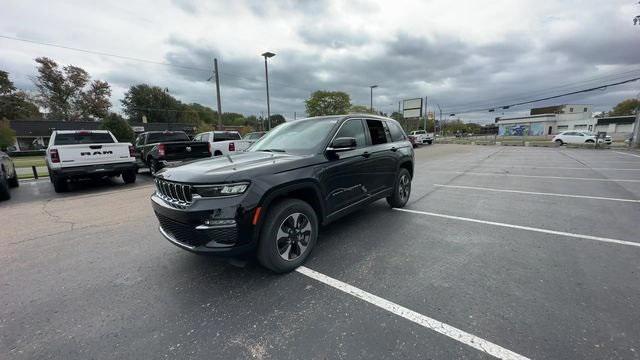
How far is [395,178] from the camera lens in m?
5.12

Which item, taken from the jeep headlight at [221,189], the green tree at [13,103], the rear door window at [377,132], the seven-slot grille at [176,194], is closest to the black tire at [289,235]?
the jeep headlight at [221,189]

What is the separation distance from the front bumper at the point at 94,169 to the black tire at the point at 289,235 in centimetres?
749

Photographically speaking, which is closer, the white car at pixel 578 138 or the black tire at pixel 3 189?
the black tire at pixel 3 189

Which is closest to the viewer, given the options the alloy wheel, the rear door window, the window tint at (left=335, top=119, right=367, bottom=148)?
the alloy wheel

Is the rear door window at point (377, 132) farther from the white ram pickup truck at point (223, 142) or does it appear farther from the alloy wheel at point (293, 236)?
the white ram pickup truck at point (223, 142)

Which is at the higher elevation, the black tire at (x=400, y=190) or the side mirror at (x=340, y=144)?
the side mirror at (x=340, y=144)

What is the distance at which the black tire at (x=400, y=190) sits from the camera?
17.1 ft

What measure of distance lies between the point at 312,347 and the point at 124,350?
1.39 metres

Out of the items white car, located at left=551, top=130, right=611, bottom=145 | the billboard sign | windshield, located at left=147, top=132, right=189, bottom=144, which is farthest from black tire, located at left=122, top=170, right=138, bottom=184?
the billboard sign

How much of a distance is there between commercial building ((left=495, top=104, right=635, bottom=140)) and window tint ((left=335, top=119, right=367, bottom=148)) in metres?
78.6

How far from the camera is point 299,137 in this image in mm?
4004

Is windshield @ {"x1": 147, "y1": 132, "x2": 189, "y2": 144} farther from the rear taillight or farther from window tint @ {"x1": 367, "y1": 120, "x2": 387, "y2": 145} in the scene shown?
window tint @ {"x1": 367, "y1": 120, "x2": 387, "y2": 145}

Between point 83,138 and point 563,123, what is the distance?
95.3 meters

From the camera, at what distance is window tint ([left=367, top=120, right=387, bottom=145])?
Answer: 462 centimetres
